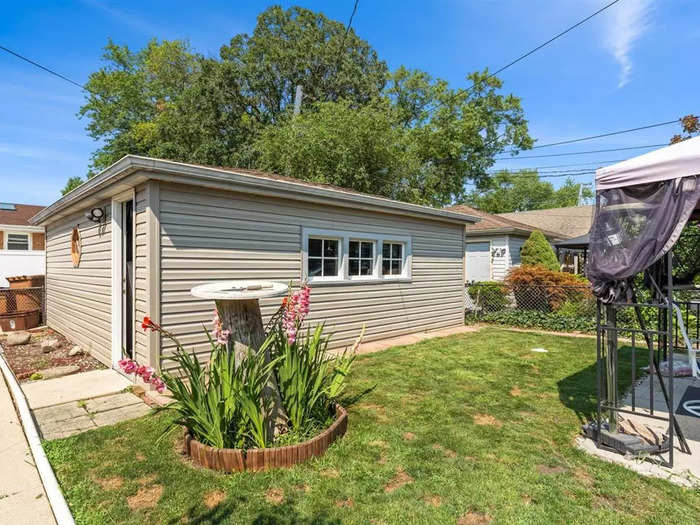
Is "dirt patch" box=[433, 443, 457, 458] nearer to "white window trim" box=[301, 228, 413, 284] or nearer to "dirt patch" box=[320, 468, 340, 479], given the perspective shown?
"dirt patch" box=[320, 468, 340, 479]

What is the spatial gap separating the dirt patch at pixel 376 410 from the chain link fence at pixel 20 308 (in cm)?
819

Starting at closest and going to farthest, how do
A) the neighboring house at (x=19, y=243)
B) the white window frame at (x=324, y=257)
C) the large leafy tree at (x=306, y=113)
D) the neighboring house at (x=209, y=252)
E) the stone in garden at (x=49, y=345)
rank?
the neighboring house at (x=209, y=252) → the white window frame at (x=324, y=257) → the stone in garden at (x=49, y=345) → the neighboring house at (x=19, y=243) → the large leafy tree at (x=306, y=113)

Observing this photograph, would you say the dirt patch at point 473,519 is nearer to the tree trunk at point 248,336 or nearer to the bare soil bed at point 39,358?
the tree trunk at point 248,336

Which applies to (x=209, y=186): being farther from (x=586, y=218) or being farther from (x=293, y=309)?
(x=586, y=218)

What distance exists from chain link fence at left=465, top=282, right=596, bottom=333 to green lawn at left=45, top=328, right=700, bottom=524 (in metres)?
5.45

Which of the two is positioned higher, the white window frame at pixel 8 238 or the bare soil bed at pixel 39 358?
Result: the white window frame at pixel 8 238

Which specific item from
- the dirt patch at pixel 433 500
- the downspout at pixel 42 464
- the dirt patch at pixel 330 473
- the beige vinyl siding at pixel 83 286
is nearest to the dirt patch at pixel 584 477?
the dirt patch at pixel 433 500

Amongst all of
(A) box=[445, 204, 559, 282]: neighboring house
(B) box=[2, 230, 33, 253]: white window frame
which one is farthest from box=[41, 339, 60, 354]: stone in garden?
(B) box=[2, 230, 33, 253]: white window frame

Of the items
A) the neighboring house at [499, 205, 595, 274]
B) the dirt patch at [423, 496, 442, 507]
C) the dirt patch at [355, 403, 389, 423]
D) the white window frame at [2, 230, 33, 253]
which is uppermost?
the neighboring house at [499, 205, 595, 274]

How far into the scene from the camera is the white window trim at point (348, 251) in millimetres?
5910

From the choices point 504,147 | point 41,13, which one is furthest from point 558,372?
point 504,147

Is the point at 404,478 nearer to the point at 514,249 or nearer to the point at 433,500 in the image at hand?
the point at 433,500

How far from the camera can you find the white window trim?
19.4ft

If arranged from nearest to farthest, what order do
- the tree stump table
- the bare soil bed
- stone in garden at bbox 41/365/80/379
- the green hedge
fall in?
the tree stump table, stone in garden at bbox 41/365/80/379, the bare soil bed, the green hedge
